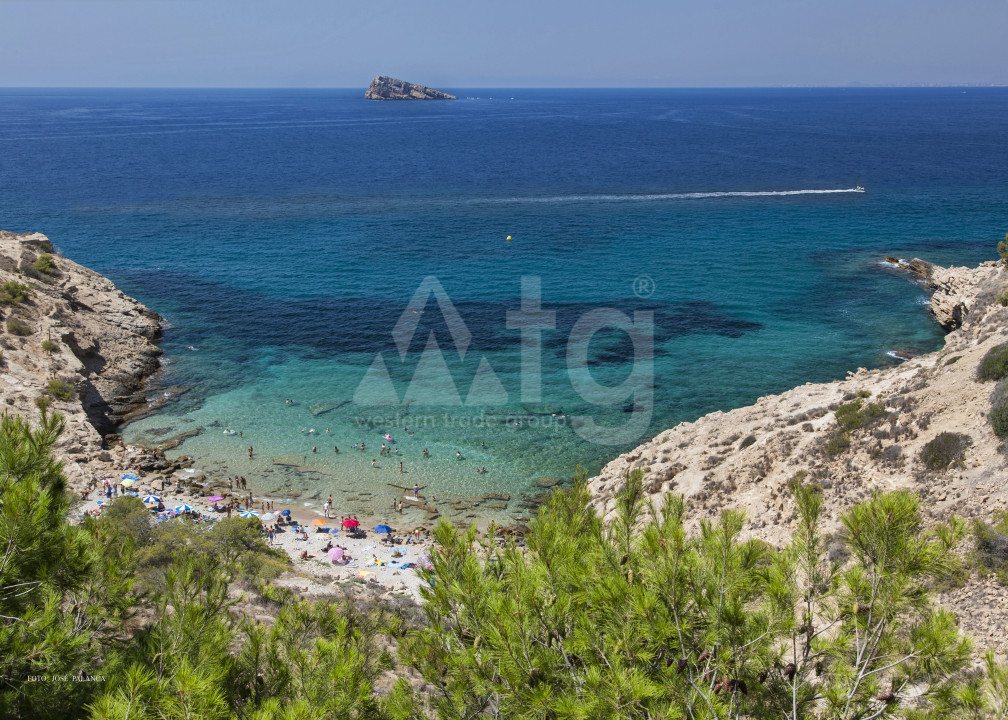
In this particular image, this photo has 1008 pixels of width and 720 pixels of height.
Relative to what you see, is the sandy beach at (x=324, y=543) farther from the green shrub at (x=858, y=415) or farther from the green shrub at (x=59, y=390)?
the green shrub at (x=858, y=415)

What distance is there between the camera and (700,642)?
8336 mm

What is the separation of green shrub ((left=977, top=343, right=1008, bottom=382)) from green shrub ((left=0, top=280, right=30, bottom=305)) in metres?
43.7

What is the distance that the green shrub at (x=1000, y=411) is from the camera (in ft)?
58.5

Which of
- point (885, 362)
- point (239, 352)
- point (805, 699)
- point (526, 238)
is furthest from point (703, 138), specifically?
point (805, 699)

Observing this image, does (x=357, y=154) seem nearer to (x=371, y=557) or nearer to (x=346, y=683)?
(x=371, y=557)

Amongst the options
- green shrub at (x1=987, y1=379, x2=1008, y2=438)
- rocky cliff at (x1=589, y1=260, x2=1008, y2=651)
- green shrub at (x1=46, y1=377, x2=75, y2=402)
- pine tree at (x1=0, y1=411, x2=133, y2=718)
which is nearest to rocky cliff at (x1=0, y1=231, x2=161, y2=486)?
green shrub at (x1=46, y1=377, x2=75, y2=402)

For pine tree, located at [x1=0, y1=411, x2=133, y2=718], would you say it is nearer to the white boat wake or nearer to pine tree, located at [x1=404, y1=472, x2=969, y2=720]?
pine tree, located at [x1=404, y1=472, x2=969, y2=720]

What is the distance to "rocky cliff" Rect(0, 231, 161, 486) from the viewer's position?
30297mm

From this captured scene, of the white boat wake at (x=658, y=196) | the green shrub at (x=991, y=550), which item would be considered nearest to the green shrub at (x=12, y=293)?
the green shrub at (x=991, y=550)

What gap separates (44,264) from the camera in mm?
43125

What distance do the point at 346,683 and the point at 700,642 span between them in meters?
4.34

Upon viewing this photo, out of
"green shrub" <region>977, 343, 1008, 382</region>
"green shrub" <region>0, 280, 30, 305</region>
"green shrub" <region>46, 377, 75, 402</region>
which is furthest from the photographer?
"green shrub" <region>0, 280, 30, 305</region>

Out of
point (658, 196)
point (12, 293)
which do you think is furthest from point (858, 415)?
point (658, 196)

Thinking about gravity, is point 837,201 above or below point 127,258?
above
